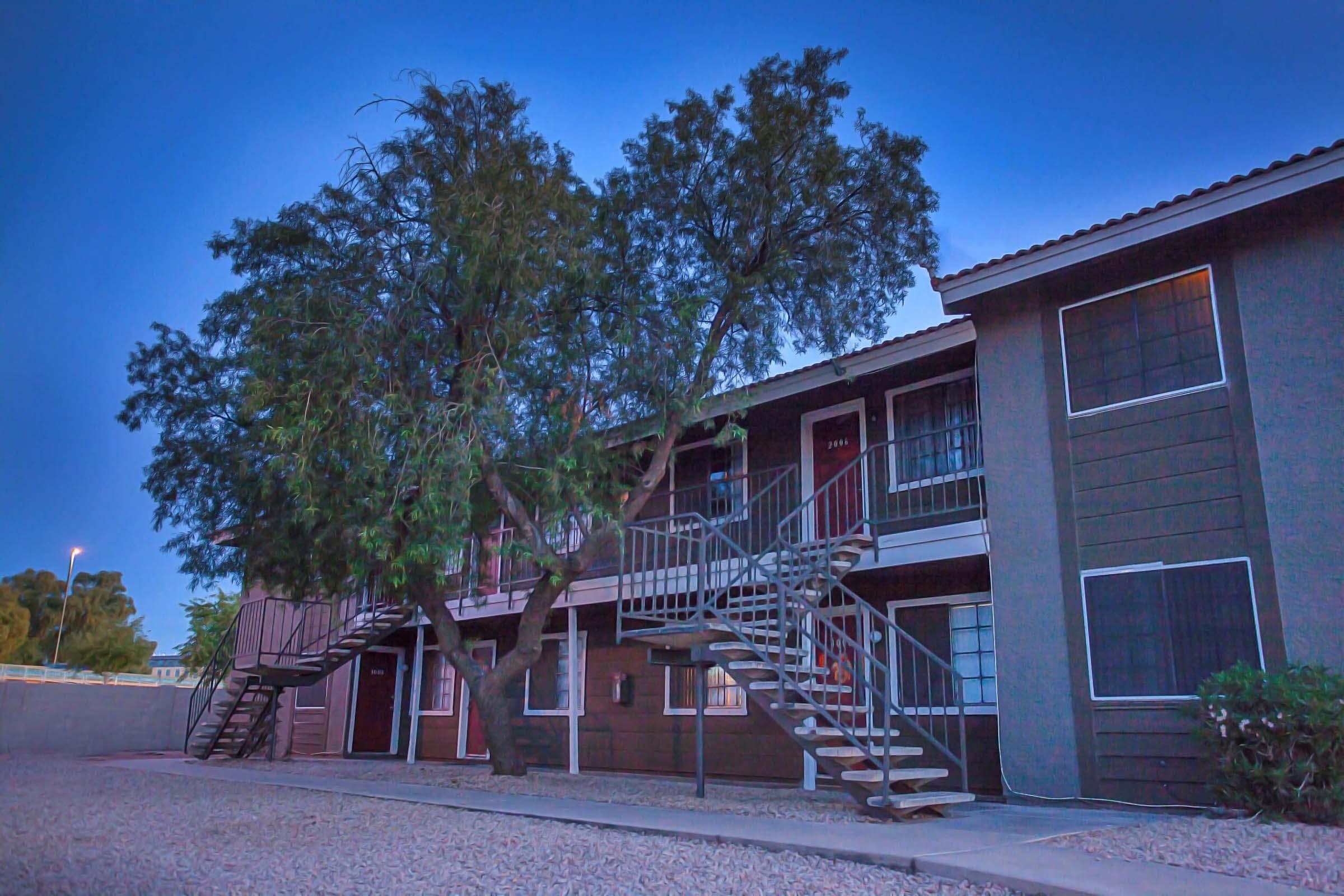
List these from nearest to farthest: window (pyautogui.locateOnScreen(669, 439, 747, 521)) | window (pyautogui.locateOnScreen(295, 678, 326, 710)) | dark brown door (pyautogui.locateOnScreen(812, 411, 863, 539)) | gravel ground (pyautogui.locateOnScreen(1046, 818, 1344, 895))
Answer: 1. gravel ground (pyautogui.locateOnScreen(1046, 818, 1344, 895))
2. dark brown door (pyautogui.locateOnScreen(812, 411, 863, 539))
3. window (pyautogui.locateOnScreen(669, 439, 747, 521))
4. window (pyautogui.locateOnScreen(295, 678, 326, 710))

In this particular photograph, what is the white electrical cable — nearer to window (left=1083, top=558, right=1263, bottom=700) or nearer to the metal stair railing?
the metal stair railing

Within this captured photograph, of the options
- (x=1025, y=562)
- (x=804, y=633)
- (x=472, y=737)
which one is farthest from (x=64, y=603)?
(x=1025, y=562)

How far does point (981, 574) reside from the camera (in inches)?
436

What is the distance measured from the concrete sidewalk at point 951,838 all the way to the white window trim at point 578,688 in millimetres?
5164

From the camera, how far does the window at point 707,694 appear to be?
1341 cm

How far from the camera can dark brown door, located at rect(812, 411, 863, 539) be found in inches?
485

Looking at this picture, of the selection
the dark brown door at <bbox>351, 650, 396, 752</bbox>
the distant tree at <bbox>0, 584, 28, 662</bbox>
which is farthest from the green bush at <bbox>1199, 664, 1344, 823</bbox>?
the distant tree at <bbox>0, 584, 28, 662</bbox>

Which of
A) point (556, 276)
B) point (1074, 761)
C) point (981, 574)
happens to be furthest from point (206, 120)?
point (1074, 761)

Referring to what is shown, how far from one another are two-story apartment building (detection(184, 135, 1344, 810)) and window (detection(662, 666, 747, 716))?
0.25ft

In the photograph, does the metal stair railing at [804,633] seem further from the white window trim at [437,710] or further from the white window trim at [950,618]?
the white window trim at [437,710]

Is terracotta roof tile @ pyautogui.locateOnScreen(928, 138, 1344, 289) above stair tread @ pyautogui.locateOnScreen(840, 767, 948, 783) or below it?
above

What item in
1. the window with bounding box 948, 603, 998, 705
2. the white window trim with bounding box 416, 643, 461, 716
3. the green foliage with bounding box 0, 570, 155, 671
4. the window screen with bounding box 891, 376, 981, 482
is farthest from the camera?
the green foliage with bounding box 0, 570, 155, 671

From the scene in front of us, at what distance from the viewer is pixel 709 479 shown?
567 inches

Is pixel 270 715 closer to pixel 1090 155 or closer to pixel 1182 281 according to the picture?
pixel 1182 281
